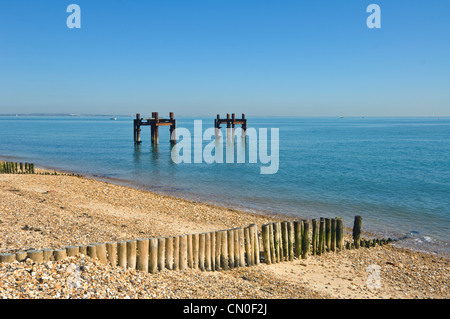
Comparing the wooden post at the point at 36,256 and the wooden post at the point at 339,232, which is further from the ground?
the wooden post at the point at 36,256

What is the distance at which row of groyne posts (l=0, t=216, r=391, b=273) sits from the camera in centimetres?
766

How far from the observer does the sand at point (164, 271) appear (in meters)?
6.70

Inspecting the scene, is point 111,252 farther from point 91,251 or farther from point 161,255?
point 161,255

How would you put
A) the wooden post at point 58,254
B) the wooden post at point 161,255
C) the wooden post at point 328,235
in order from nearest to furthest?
the wooden post at point 58,254 < the wooden post at point 161,255 < the wooden post at point 328,235

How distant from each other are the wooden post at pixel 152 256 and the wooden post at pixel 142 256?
0.09 m

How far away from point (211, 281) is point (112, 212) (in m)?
8.92

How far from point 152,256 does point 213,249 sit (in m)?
1.72

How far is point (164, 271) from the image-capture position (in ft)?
27.6

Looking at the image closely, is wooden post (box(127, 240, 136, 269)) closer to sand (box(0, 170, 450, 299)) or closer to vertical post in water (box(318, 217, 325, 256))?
sand (box(0, 170, 450, 299))

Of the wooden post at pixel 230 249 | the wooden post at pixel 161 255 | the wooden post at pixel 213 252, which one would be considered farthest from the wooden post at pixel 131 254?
the wooden post at pixel 230 249

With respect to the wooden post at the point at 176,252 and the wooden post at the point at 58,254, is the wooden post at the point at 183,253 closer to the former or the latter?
the wooden post at the point at 176,252

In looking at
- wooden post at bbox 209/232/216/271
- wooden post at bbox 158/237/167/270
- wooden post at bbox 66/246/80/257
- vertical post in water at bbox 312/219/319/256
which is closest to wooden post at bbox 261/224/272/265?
wooden post at bbox 209/232/216/271

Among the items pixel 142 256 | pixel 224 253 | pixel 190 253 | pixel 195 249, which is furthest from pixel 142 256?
pixel 224 253
